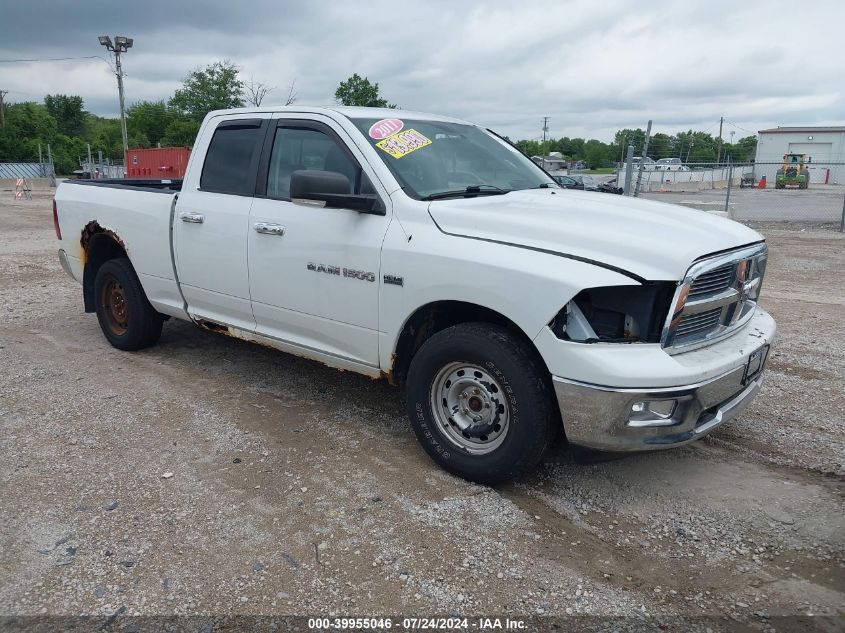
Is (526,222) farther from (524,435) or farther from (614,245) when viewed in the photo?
(524,435)

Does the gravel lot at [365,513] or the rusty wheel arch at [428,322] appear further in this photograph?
the rusty wheel arch at [428,322]

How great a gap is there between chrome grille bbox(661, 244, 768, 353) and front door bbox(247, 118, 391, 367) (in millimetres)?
1604

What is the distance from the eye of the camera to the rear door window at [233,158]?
4707 mm

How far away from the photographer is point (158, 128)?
224ft

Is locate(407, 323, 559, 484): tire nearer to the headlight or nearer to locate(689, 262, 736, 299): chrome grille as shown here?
the headlight

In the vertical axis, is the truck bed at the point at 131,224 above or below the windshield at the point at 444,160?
below

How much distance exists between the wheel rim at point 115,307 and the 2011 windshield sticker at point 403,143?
9.96ft

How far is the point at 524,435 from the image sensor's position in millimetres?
3367

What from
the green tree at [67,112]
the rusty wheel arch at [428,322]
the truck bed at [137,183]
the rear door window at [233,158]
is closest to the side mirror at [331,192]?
the rusty wheel arch at [428,322]

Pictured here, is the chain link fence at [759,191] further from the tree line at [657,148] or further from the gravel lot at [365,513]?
the gravel lot at [365,513]

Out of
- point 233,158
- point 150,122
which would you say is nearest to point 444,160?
point 233,158

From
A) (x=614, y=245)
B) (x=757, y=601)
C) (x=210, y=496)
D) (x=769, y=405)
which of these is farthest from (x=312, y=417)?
(x=769, y=405)

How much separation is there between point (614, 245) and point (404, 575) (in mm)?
1766

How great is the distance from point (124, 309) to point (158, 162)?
24.9m
